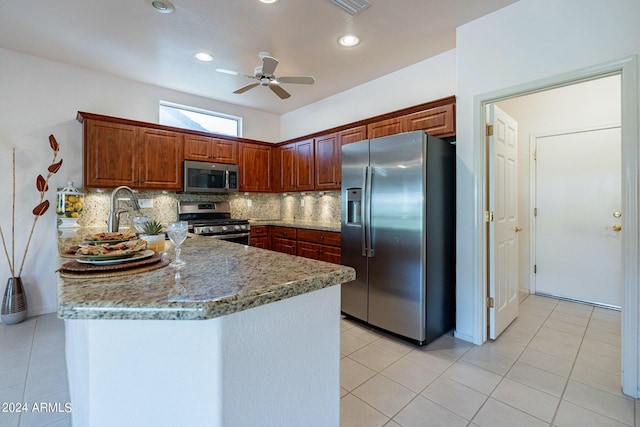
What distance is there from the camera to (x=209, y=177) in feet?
13.1

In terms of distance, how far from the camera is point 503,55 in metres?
2.34

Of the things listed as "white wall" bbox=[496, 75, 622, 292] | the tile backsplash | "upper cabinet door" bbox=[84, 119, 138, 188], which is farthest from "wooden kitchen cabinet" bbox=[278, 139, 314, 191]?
"white wall" bbox=[496, 75, 622, 292]

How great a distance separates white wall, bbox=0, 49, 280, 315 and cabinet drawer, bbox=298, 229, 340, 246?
2.66 metres

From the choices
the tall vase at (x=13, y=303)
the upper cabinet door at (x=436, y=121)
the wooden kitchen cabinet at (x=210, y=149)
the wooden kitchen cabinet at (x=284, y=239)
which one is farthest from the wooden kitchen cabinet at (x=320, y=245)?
the tall vase at (x=13, y=303)

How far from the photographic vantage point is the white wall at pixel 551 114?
3.30 m

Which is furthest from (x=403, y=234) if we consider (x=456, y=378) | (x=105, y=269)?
(x=105, y=269)

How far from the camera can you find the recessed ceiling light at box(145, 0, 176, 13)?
2.18 metres

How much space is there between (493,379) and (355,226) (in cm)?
159

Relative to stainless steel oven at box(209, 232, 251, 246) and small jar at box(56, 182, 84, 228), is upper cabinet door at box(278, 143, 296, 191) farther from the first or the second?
small jar at box(56, 182, 84, 228)

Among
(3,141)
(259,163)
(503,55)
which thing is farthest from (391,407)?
(3,141)

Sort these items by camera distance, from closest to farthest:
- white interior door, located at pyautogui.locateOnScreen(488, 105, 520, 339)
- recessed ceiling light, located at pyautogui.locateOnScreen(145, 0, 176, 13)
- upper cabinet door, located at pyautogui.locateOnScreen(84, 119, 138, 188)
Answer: recessed ceiling light, located at pyautogui.locateOnScreen(145, 0, 176, 13) < white interior door, located at pyautogui.locateOnScreen(488, 105, 520, 339) < upper cabinet door, located at pyautogui.locateOnScreen(84, 119, 138, 188)

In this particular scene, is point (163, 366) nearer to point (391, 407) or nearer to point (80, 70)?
point (391, 407)

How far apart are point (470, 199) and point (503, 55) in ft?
3.80

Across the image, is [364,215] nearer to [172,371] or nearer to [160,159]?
[172,371]
